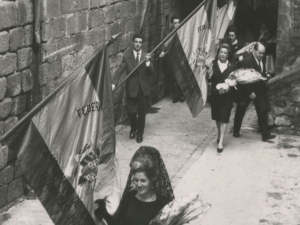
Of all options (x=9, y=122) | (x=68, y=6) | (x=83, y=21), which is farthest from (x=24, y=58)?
(x=83, y=21)

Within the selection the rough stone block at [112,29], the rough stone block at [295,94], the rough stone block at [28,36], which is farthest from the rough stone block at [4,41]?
the rough stone block at [295,94]

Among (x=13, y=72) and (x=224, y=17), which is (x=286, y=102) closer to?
(x=224, y=17)

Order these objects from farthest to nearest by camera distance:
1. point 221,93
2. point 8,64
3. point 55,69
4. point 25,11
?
point 221,93
point 55,69
point 25,11
point 8,64

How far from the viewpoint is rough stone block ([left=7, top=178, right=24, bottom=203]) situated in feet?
28.6

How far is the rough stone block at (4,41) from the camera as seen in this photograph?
26.9 feet

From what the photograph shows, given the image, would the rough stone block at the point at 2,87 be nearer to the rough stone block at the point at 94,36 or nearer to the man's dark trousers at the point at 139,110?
the rough stone block at the point at 94,36

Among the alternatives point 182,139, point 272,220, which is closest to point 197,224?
point 272,220

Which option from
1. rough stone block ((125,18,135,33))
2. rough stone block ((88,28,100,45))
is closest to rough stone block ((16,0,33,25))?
rough stone block ((88,28,100,45))

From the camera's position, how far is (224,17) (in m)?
12.2

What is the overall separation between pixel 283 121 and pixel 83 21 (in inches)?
153

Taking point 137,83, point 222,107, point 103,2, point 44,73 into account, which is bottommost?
point 222,107

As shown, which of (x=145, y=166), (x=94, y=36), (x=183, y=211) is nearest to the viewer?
(x=183, y=211)

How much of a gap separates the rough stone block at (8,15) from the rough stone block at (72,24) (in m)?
1.68

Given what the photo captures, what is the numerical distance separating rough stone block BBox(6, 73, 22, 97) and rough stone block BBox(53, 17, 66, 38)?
1.16 m
